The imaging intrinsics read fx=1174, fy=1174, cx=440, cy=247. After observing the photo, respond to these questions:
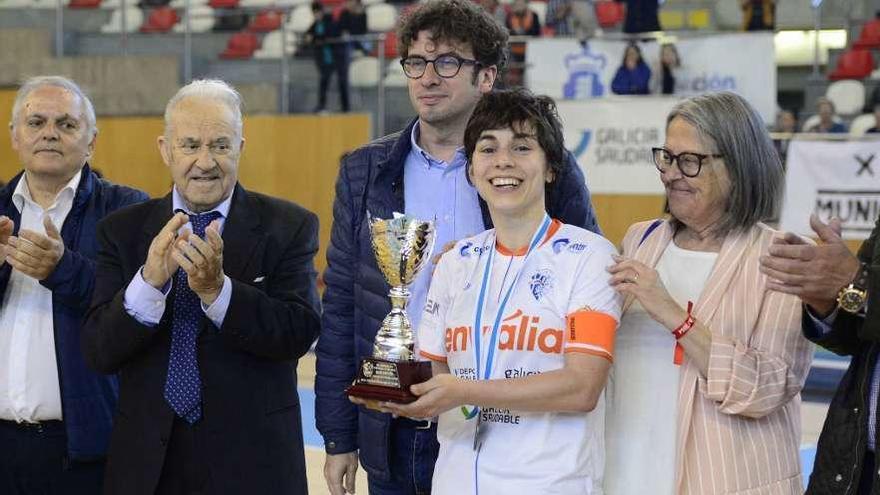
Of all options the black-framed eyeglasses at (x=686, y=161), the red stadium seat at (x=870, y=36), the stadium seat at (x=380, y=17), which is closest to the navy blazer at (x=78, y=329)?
the black-framed eyeglasses at (x=686, y=161)

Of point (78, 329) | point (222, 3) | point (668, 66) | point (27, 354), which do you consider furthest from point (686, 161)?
point (222, 3)

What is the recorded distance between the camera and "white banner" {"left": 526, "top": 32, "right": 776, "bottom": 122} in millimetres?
10680

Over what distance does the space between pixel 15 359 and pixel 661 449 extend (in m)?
1.88

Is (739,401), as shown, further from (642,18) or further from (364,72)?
(364,72)

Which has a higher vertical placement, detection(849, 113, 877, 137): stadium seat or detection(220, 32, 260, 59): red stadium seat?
detection(220, 32, 260, 59): red stadium seat

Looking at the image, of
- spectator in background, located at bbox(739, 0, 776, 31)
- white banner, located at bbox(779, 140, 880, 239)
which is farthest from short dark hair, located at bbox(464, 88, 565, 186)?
spectator in background, located at bbox(739, 0, 776, 31)

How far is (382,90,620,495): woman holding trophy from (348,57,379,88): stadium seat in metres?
10.5

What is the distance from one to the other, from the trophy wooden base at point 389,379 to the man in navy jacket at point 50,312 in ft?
3.61

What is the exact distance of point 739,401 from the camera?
260 cm

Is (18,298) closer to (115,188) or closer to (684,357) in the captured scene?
(115,188)

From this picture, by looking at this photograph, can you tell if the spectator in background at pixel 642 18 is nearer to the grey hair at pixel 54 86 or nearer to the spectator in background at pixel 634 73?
the spectator in background at pixel 634 73

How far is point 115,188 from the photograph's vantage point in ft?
12.0

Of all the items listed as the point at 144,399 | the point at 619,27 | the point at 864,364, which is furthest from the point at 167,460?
the point at 619,27

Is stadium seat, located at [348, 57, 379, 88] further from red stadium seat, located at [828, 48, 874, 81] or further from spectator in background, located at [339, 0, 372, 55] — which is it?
red stadium seat, located at [828, 48, 874, 81]
